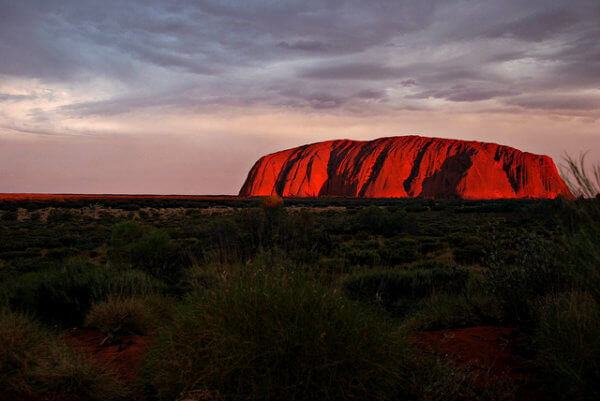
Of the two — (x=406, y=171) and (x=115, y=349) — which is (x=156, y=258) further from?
(x=406, y=171)

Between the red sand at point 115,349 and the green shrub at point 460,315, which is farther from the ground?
the green shrub at point 460,315

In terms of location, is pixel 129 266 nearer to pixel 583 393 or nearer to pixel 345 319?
pixel 345 319

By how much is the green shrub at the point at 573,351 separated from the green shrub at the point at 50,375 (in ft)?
11.8

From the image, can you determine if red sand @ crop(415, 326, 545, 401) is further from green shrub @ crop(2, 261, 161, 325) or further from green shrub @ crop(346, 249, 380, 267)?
green shrub @ crop(346, 249, 380, 267)

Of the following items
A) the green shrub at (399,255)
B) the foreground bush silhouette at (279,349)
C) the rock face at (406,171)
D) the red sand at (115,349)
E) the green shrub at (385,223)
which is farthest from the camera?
the rock face at (406,171)

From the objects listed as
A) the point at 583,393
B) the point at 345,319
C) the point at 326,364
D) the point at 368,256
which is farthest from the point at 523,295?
the point at 368,256

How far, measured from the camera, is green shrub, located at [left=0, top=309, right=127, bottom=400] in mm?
3334

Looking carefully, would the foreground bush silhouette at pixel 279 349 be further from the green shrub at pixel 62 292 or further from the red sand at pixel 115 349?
the green shrub at pixel 62 292

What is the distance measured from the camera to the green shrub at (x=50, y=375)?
10.9 feet

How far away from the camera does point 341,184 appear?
94125 mm

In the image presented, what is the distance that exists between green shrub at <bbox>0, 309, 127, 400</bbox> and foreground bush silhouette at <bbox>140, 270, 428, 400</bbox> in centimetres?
38

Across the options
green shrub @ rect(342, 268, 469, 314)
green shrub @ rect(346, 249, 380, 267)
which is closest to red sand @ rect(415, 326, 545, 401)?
green shrub @ rect(342, 268, 469, 314)

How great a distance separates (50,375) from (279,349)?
2123 millimetres

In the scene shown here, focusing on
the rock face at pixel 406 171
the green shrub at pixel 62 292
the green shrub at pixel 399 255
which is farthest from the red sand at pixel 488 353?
the rock face at pixel 406 171
